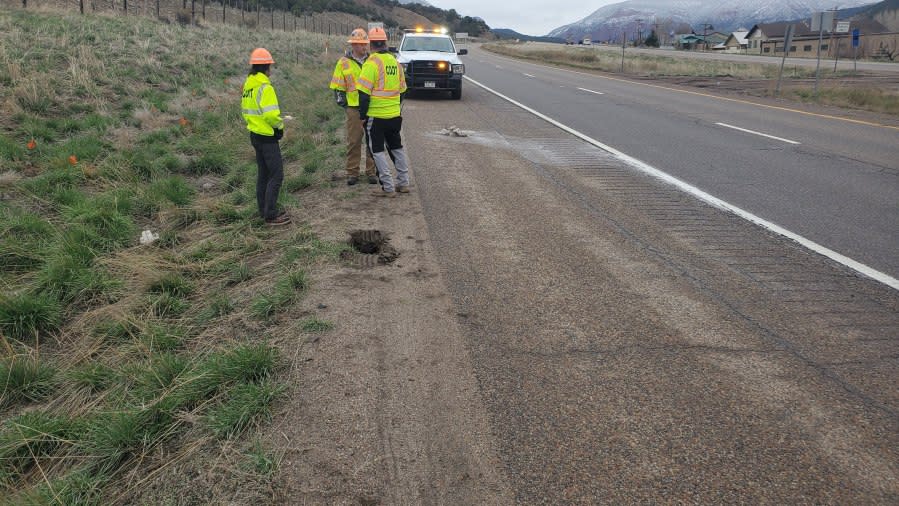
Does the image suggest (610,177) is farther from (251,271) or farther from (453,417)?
(453,417)

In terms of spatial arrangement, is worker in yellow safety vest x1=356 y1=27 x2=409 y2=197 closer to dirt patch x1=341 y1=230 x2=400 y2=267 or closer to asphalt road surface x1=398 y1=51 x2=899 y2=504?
asphalt road surface x1=398 y1=51 x2=899 y2=504

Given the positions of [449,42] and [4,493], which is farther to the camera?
[449,42]

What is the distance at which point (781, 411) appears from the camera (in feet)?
10.1

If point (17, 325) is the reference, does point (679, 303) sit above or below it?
above

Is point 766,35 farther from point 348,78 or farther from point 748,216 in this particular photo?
point 348,78

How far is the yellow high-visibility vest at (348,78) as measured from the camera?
7.73 meters

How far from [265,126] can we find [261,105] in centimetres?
23

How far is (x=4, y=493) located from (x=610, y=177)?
701 centimetres

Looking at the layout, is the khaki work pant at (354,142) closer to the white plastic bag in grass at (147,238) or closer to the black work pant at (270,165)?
the black work pant at (270,165)

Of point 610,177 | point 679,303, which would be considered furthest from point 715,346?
point 610,177

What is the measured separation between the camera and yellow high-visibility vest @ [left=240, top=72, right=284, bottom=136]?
598 centimetres

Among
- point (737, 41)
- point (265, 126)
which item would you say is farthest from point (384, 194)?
point (737, 41)

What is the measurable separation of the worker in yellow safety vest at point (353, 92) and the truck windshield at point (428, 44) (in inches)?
398

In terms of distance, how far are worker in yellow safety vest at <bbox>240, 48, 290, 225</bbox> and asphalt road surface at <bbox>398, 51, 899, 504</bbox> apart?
164 centimetres
